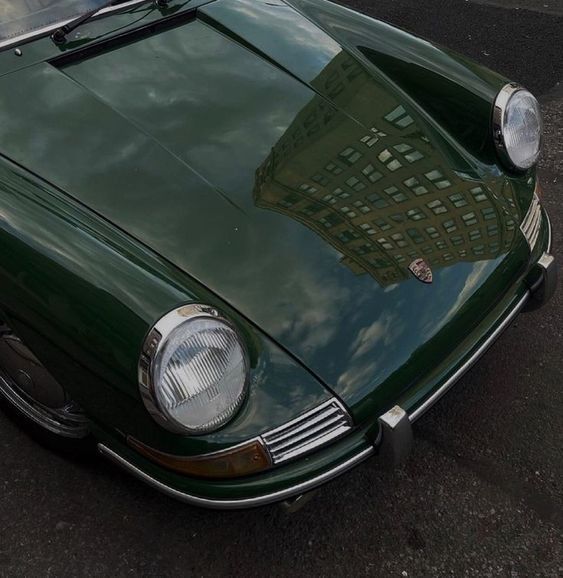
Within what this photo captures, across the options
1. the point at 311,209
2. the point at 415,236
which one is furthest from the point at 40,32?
the point at 415,236

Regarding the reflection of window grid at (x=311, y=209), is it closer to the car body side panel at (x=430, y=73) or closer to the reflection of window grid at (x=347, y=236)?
the reflection of window grid at (x=347, y=236)

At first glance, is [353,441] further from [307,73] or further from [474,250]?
[307,73]

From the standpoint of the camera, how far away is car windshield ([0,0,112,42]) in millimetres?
2475

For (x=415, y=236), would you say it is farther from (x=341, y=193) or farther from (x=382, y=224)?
(x=341, y=193)

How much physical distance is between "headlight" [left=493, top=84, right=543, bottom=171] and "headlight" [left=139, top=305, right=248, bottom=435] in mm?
1261

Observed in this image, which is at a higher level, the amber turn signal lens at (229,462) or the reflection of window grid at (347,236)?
the reflection of window grid at (347,236)

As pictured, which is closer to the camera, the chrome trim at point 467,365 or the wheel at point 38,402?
the chrome trim at point 467,365

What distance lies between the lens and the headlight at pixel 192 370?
1621 millimetres

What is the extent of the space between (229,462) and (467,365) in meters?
0.77

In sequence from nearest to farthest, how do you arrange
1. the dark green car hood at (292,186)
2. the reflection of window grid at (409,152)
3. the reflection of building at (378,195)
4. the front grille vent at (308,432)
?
the front grille vent at (308,432), the dark green car hood at (292,186), the reflection of building at (378,195), the reflection of window grid at (409,152)

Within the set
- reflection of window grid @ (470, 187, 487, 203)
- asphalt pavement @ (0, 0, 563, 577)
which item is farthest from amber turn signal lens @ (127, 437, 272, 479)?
reflection of window grid @ (470, 187, 487, 203)

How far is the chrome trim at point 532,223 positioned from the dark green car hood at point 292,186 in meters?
0.05

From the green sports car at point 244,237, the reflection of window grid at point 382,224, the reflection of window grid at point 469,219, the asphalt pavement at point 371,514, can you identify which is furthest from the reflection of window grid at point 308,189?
the asphalt pavement at point 371,514

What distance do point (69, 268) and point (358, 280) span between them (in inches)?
31.2
